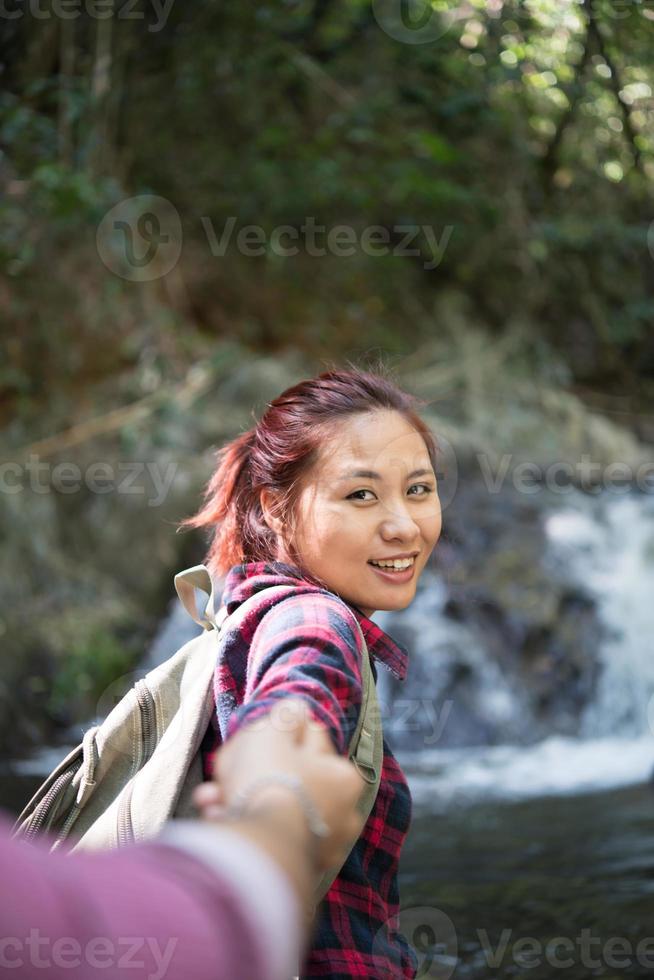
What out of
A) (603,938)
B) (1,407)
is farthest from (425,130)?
(603,938)

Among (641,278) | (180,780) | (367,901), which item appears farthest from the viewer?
A: (641,278)

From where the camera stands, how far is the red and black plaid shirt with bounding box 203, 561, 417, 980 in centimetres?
97

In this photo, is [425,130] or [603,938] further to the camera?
[425,130]

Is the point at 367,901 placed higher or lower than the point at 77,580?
higher

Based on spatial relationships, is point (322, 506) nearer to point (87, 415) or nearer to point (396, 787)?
point (396, 787)

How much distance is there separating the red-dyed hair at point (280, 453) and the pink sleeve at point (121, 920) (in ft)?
2.75

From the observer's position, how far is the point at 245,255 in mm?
8961

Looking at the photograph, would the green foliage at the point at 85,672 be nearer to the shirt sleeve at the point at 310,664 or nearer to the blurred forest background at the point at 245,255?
the blurred forest background at the point at 245,255

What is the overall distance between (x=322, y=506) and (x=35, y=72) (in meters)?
5.42

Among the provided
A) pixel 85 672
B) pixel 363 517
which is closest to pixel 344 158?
pixel 85 672

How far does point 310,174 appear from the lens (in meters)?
7.64

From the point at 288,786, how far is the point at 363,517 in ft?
2.29

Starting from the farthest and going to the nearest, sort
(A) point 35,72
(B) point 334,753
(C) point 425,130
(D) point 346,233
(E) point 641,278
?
1. (E) point 641,278
2. (D) point 346,233
3. (C) point 425,130
4. (A) point 35,72
5. (B) point 334,753

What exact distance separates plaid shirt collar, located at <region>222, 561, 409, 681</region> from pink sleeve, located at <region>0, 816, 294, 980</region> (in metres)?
0.65
